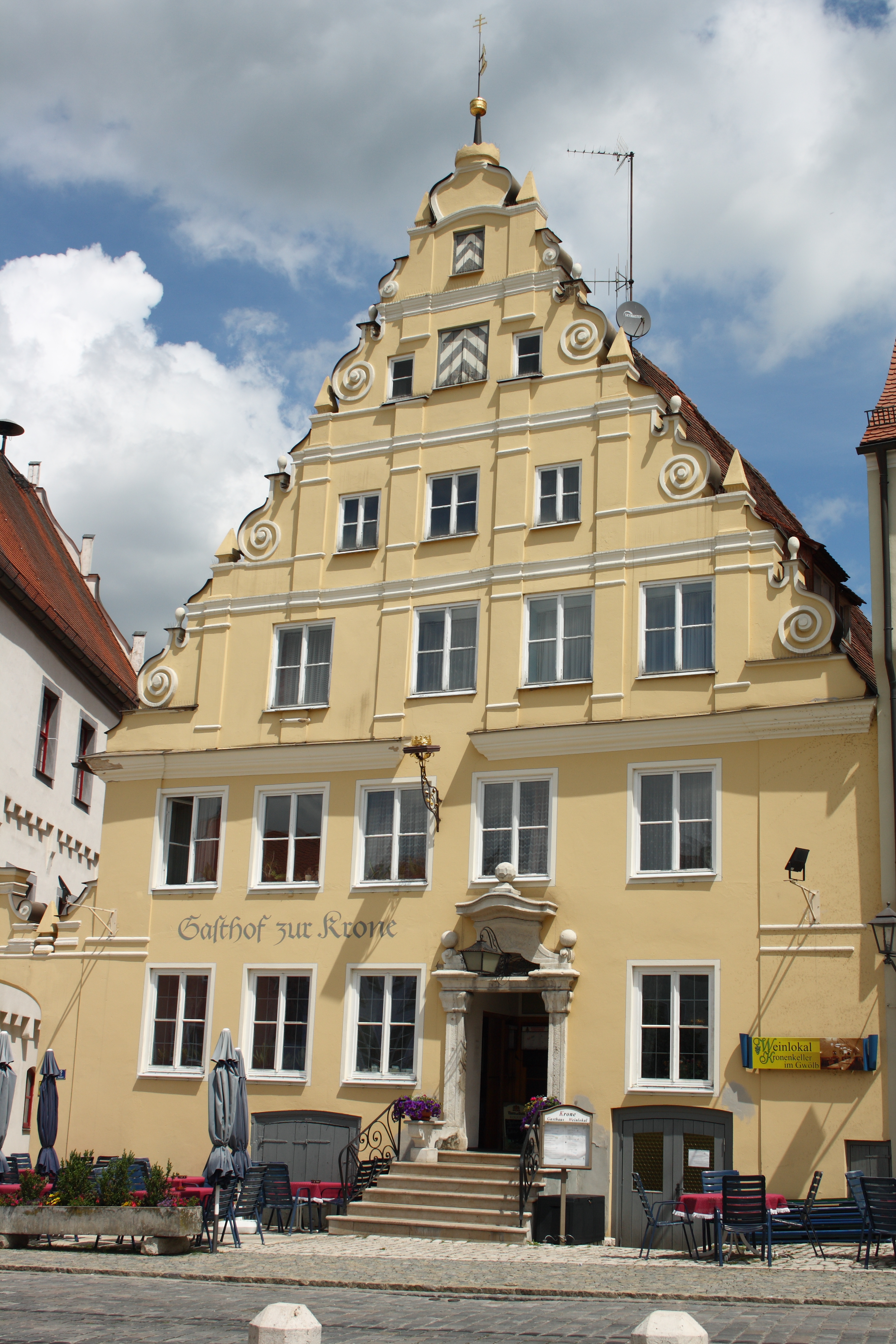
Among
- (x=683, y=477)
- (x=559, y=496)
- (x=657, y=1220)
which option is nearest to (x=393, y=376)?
(x=559, y=496)

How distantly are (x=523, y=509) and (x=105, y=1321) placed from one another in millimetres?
15611

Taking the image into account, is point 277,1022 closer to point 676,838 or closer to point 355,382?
point 676,838

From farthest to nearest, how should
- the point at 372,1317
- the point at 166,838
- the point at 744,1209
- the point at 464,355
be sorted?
the point at 464,355 < the point at 166,838 < the point at 744,1209 < the point at 372,1317

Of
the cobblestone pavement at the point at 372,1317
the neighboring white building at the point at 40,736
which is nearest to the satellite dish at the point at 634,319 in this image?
the neighboring white building at the point at 40,736

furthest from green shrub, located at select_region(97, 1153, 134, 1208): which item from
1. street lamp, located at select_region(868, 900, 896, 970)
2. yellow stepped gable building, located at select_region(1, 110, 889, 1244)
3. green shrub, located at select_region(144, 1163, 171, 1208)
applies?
street lamp, located at select_region(868, 900, 896, 970)

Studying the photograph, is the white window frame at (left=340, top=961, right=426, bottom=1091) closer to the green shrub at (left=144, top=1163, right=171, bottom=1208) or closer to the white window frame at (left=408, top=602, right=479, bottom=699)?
the white window frame at (left=408, top=602, right=479, bottom=699)

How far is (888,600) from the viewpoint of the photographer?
843 inches

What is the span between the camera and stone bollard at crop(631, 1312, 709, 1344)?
7.56 metres

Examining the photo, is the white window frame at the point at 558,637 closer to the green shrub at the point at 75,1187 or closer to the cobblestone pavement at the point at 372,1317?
the green shrub at the point at 75,1187

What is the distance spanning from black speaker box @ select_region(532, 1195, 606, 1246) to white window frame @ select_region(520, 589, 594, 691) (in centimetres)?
797

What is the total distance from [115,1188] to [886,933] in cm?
1092

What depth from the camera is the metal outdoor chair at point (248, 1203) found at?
18750mm

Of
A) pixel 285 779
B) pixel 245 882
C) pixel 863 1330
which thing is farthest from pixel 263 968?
pixel 863 1330

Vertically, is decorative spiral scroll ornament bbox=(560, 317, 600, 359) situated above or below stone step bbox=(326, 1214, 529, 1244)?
above
